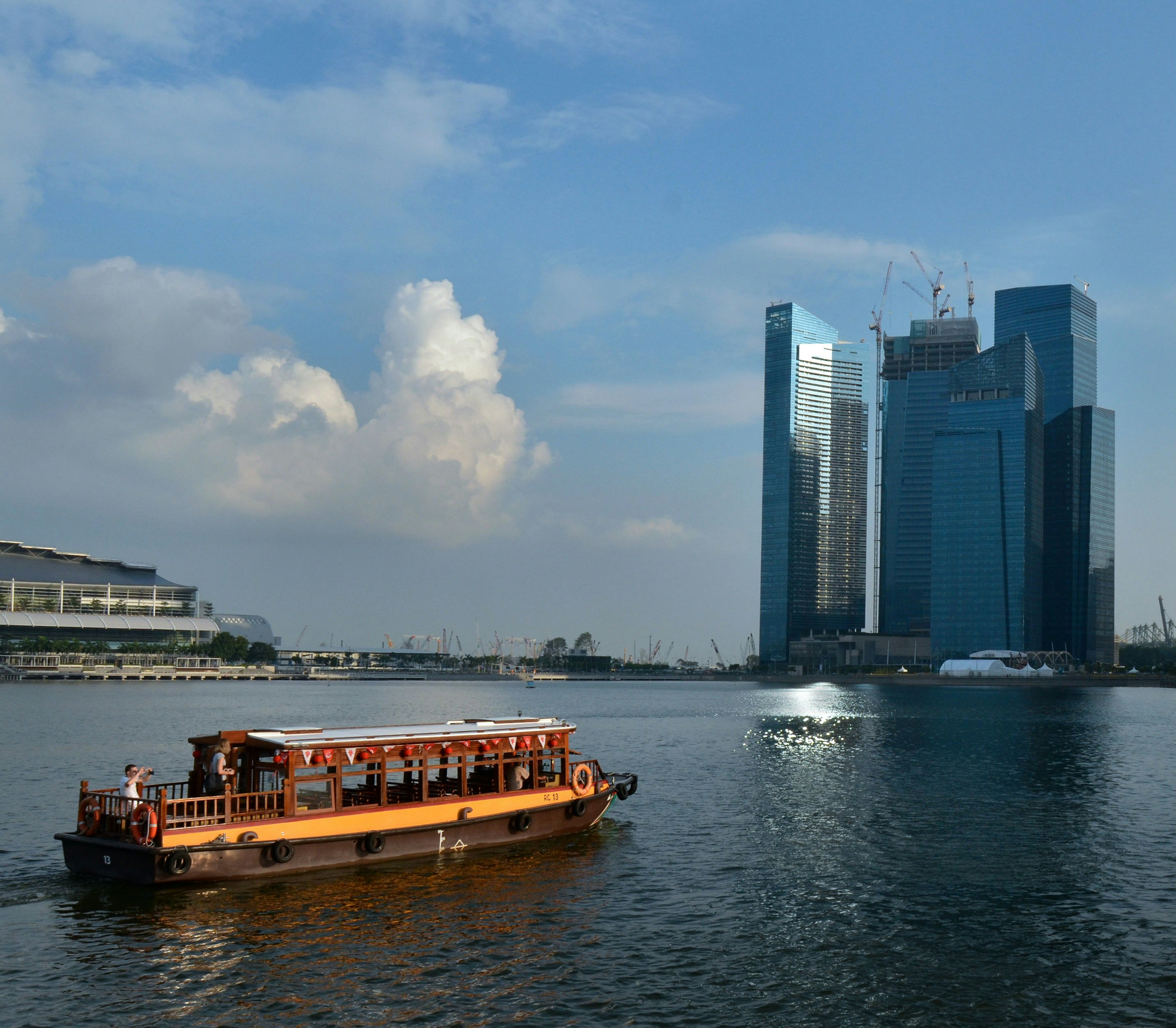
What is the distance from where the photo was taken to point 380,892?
130 ft

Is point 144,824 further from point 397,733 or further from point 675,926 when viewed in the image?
point 675,926

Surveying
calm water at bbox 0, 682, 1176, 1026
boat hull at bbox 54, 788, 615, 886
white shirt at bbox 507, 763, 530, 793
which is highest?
white shirt at bbox 507, 763, 530, 793

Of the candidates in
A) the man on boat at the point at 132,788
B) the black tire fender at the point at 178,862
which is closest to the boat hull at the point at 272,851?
the black tire fender at the point at 178,862

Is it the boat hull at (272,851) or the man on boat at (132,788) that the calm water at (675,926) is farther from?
the man on boat at (132,788)

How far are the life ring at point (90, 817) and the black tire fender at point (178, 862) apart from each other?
3923 mm

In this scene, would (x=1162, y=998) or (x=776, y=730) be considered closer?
(x=1162, y=998)

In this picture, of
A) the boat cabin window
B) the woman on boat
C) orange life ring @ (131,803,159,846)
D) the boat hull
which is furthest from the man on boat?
the boat cabin window

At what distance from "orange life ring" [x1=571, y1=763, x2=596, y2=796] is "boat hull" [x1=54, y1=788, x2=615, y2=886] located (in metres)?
2.75

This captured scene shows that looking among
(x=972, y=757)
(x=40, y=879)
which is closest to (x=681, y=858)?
(x=40, y=879)

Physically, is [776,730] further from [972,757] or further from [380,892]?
[380,892]

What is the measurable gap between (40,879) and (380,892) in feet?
43.1

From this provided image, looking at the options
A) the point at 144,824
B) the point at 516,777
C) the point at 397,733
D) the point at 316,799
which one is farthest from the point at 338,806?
the point at 516,777

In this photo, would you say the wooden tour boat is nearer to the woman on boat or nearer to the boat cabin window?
the boat cabin window

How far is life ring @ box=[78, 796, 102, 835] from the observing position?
1570 inches
